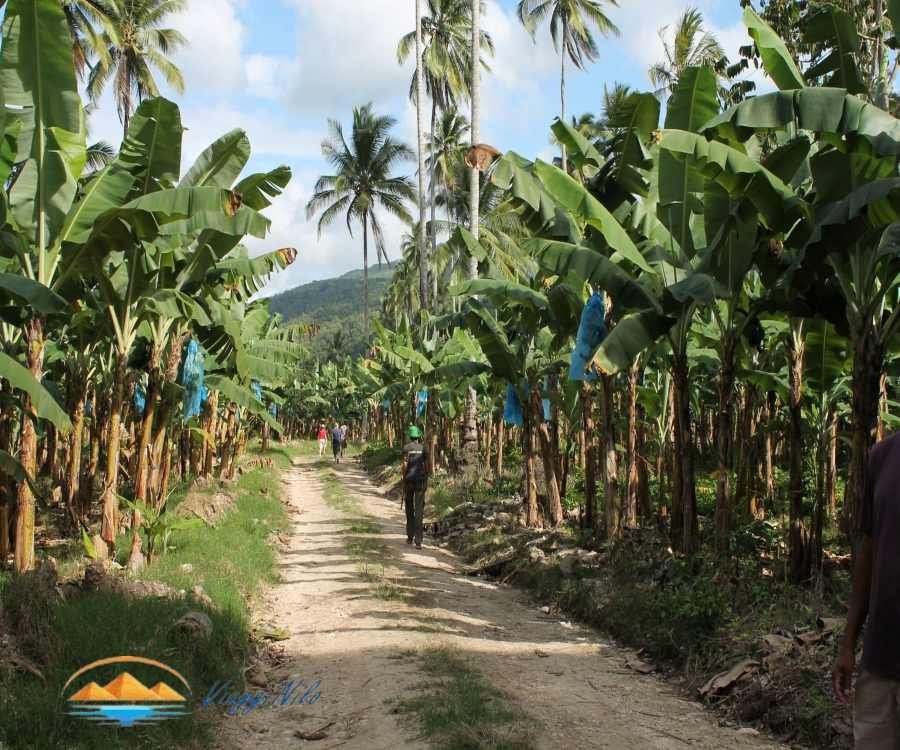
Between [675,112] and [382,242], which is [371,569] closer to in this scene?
[675,112]

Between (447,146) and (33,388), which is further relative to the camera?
(447,146)

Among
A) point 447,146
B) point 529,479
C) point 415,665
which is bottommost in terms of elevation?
point 415,665

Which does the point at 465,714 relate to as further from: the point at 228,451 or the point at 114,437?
the point at 228,451

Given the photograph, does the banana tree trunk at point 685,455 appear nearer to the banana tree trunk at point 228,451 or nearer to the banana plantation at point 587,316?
the banana plantation at point 587,316

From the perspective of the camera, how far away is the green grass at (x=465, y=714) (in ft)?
16.2

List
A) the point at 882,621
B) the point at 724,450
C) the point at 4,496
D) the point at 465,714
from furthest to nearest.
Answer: the point at 4,496, the point at 724,450, the point at 465,714, the point at 882,621

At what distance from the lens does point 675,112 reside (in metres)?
8.27

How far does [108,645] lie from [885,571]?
498cm

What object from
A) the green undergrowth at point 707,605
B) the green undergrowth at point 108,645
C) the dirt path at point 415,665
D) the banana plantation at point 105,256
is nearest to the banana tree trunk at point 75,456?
the banana plantation at point 105,256

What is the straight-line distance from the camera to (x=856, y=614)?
317 centimetres

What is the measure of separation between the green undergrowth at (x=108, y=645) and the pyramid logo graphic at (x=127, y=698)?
0.24ft

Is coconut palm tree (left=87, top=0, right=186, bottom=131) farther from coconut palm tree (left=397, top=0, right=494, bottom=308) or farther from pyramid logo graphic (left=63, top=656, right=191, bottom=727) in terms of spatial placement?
pyramid logo graphic (left=63, top=656, right=191, bottom=727)

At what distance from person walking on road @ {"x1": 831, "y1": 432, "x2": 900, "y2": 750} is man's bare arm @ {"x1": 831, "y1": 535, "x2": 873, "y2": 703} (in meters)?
0.06

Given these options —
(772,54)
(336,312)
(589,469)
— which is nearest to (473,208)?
(589,469)
